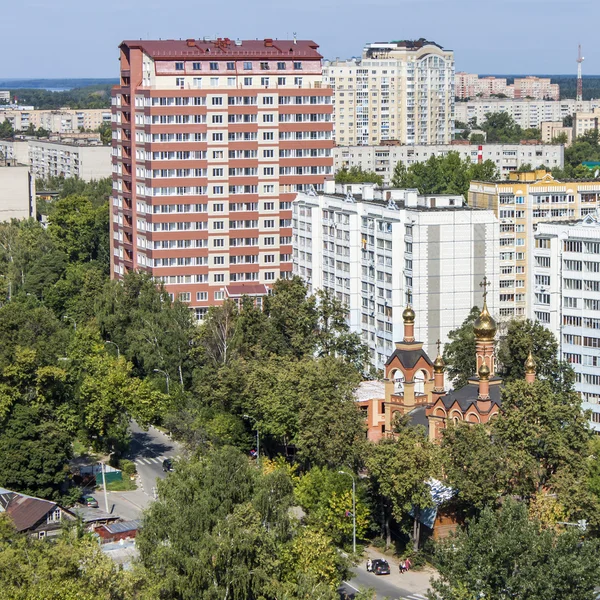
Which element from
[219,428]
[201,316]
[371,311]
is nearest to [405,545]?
[219,428]

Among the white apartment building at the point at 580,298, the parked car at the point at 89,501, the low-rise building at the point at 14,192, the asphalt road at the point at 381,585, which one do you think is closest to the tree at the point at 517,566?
the asphalt road at the point at 381,585

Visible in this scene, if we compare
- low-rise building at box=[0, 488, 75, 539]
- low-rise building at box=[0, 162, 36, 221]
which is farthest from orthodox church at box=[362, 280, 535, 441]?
low-rise building at box=[0, 162, 36, 221]

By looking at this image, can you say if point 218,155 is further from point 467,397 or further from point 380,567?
point 380,567

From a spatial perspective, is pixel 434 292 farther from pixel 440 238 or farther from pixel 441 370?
pixel 441 370

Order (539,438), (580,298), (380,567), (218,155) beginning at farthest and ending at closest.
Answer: (218,155), (580,298), (380,567), (539,438)

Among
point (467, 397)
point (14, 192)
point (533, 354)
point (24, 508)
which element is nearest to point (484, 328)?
point (467, 397)
